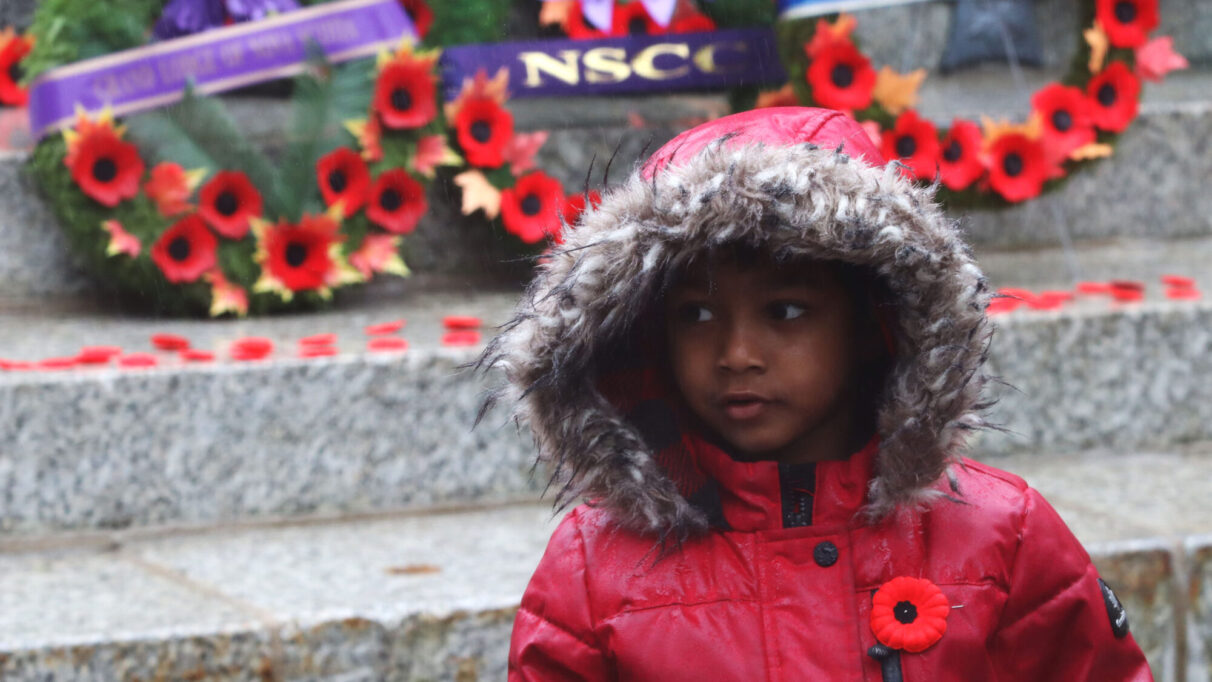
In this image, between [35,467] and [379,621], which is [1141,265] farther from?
[35,467]

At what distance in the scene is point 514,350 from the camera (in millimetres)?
1503

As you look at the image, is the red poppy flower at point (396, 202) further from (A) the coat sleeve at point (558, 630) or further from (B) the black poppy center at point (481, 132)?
(A) the coat sleeve at point (558, 630)

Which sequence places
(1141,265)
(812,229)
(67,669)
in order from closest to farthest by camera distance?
(812,229)
(67,669)
(1141,265)

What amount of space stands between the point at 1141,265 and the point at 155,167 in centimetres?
261

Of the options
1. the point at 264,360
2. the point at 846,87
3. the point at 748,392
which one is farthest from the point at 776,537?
the point at 846,87

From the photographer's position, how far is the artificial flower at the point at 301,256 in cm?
334

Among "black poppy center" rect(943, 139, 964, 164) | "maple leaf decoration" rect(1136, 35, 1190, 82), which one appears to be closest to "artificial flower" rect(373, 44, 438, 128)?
"black poppy center" rect(943, 139, 964, 164)

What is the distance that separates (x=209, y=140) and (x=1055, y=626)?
2.60 metres

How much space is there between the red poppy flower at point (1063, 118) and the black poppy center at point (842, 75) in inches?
19.4

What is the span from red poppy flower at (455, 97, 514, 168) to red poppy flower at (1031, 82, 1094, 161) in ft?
4.59

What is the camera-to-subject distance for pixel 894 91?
3520mm

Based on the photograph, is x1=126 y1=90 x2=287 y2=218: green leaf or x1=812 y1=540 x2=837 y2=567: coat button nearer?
x1=812 y1=540 x2=837 y2=567: coat button

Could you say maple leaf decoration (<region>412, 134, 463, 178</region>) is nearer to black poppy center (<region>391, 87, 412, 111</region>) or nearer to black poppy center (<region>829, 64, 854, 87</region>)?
black poppy center (<region>391, 87, 412, 111</region>)

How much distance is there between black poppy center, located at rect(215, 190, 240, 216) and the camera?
3.37 meters
